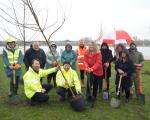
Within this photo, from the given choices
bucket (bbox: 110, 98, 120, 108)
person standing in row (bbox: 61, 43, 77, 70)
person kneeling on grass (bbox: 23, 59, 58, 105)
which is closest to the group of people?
person kneeling on grass (bbox: 23, 59, 58, 105)

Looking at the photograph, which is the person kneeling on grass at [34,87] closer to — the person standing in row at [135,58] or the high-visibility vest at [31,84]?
the high-visibility vest at [31,84]

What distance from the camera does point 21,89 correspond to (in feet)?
35.9

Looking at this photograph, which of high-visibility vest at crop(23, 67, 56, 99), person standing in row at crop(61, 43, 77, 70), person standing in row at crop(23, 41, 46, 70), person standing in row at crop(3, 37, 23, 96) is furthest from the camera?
person standing in row at crop(61, 43, 77, 70)

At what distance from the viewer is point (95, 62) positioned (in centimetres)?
886

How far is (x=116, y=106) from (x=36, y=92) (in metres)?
2.19

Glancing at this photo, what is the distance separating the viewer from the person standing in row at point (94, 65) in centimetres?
877

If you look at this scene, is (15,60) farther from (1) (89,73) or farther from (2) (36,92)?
(1) (89,73)

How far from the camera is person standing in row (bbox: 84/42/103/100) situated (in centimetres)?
877

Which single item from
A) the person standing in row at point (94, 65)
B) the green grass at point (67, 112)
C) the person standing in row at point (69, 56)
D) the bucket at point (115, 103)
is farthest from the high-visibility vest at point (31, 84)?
the person standing in row at point (69, 56)

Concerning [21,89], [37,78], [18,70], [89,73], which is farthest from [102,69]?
[21,89]

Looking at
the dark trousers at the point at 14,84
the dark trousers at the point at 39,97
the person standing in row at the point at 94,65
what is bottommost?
the dark trousers at the point at 39,97

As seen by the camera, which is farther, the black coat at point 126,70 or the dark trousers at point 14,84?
the dark trousers at point 14,84

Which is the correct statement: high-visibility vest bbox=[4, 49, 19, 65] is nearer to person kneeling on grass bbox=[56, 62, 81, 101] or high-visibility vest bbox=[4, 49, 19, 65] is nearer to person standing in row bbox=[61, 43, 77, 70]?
person kneeling on grass bbox=[56, 62, 81, 101]

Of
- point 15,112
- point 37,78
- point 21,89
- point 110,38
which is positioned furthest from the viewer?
point 21,89
